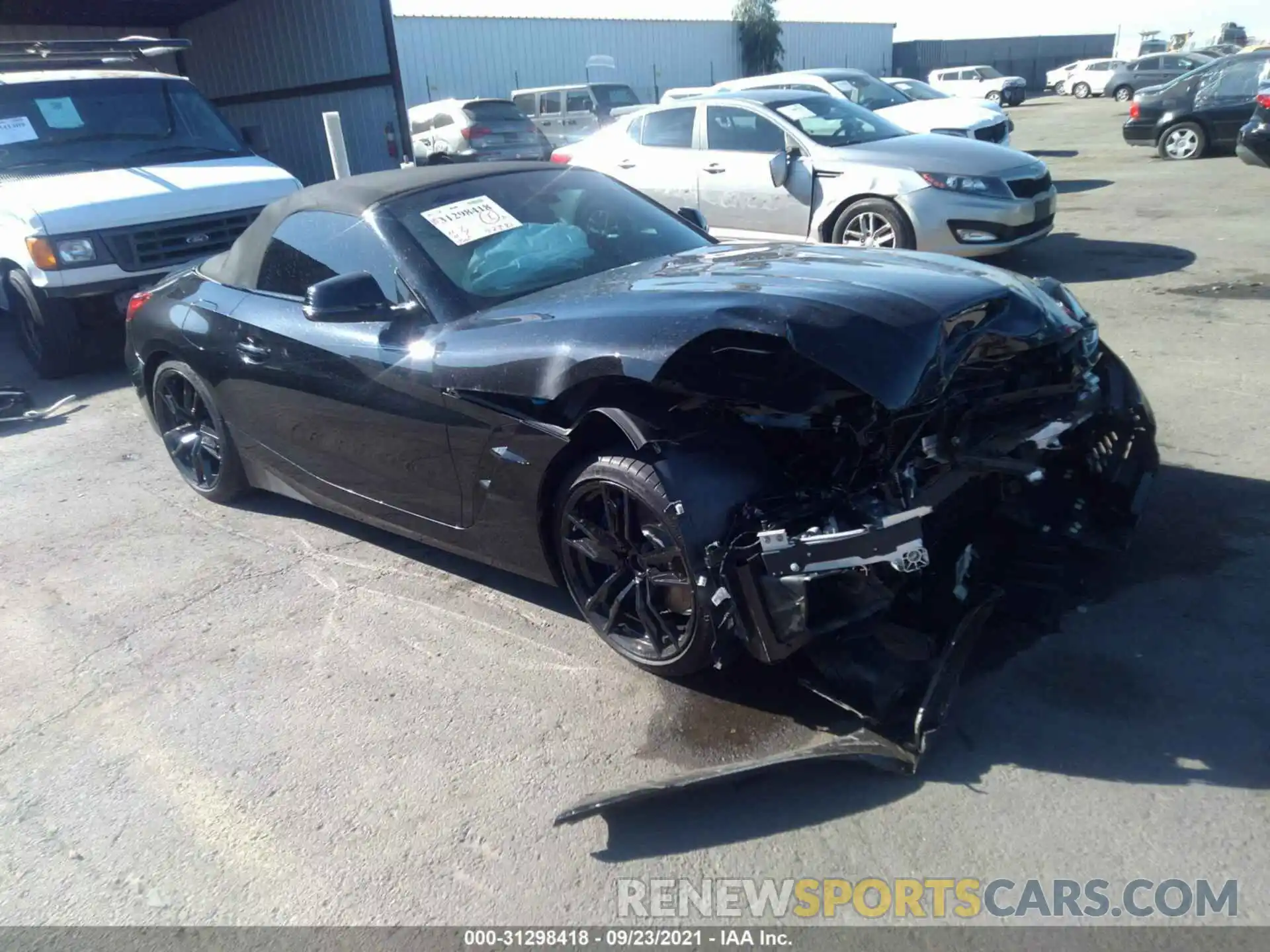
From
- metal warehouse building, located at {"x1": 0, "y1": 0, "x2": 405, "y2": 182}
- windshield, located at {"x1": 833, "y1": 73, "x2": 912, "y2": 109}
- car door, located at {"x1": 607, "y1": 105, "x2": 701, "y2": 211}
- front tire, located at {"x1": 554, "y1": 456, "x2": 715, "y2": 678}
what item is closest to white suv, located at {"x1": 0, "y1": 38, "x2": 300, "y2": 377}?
metal warehouse building, located at {"x1": 0, "y1": 0, "x2": 405, "y2": 182}

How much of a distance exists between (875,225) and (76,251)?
633 cm

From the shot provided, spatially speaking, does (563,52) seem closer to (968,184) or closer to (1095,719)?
(968,184)

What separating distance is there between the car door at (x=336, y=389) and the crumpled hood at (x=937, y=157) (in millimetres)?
5533

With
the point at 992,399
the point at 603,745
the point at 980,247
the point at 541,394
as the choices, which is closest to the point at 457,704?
the point at 603,745

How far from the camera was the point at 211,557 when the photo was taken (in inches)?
185

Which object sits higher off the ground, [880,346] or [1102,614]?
[880,346]

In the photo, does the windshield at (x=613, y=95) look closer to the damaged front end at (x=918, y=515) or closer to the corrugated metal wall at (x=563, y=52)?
the corrugated metal wall at (x=563, y=52)

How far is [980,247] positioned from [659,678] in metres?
6.26

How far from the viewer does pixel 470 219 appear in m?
4.10

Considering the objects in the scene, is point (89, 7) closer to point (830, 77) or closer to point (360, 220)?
point (830, 77)

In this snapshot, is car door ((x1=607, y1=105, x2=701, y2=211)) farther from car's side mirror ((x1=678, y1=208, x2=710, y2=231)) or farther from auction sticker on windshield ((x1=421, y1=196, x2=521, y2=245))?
auction sticker on windshield ((x1=421, y1=196, x2=521, y2=245))

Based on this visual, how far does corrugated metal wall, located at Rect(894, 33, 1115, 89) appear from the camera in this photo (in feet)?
159

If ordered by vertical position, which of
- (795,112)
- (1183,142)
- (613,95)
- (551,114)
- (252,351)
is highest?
(795,112)

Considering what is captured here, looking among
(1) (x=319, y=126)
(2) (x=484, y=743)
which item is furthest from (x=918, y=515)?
(1) (x=319, y=126)
